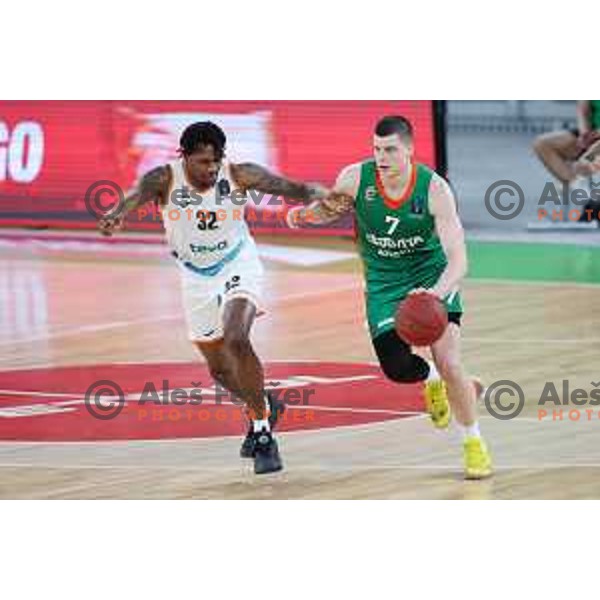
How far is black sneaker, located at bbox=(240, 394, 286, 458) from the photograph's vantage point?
12.9 meters

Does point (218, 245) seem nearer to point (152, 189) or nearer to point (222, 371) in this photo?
point (152, 189)

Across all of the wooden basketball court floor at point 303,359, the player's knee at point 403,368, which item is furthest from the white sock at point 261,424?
the player's knee at point 403,368

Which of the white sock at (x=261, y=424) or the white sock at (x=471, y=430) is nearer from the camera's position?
the white sock at (x=471, y=430)

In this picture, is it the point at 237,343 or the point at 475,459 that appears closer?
the point at 475,459

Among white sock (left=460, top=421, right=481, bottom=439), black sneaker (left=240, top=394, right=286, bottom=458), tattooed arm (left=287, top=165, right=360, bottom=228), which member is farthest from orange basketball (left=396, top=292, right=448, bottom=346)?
black sneaker (left=240, top=394, right=286, bottom=458)

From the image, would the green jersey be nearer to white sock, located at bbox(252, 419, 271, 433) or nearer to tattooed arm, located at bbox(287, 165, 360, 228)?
tattooed arm, located at bbox(287, 165, 360, 228)

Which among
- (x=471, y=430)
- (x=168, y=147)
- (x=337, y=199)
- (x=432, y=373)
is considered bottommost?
(x=471, y=430)

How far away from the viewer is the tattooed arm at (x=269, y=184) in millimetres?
12430

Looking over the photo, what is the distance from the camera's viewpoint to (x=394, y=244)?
1240cm

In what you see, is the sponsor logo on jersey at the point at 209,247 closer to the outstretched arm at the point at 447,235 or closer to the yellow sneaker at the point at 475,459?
the outstretched arm at the point at 447,235

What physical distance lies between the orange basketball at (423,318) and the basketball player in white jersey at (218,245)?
847 mm

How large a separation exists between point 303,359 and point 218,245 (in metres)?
4.08

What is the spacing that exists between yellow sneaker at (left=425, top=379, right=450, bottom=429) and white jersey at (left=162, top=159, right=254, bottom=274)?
135 cm

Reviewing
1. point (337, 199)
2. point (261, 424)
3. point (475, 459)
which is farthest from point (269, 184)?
point (475, 459)
